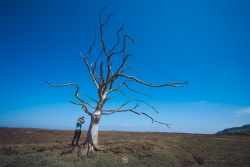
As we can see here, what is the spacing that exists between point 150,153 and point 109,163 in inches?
181

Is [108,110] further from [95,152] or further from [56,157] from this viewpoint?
[56,157]

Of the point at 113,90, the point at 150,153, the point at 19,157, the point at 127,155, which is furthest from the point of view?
the point at 113,90

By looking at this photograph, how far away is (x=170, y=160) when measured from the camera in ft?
45.6

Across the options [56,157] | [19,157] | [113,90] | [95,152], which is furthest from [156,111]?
[19,157]

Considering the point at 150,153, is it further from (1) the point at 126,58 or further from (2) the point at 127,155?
(1) the point at 126,58

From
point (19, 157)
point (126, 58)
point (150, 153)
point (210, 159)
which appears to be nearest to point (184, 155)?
point (210, 159)

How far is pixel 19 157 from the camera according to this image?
11695mm

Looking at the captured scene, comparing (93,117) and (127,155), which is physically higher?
(93,117)

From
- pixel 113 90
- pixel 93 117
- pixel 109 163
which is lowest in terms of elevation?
pixel 109 163

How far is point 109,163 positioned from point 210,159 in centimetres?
903

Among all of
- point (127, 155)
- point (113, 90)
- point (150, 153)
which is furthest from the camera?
point (113, 90)

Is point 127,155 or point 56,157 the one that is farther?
point 127,155

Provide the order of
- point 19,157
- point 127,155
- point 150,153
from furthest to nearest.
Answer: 1. point 150,153
2. point 127,155
3. point 19,157

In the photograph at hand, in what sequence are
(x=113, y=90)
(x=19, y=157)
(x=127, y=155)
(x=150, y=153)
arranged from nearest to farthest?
(x=19, y=157)
(x=127, y=155)
(x=150, y=153)
(x=113, y=90)
